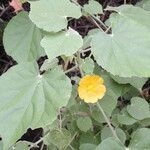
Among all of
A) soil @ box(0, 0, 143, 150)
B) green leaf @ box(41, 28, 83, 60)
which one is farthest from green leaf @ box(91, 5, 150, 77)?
soil @ box(0, 0, 143, 150)

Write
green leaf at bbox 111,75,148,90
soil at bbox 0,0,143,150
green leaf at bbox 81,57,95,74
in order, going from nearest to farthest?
green leaf at bbox 81,57,95,74, green leaf at bbox 111,75,148,90, soil at bbox 0,0,143,150

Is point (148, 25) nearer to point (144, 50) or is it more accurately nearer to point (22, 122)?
point (144, 50)

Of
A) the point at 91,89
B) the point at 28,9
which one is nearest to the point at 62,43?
the point at 91,89

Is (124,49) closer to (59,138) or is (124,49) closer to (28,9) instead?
(59,138)

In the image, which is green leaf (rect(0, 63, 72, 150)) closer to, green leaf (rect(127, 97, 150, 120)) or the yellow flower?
the yellow flower

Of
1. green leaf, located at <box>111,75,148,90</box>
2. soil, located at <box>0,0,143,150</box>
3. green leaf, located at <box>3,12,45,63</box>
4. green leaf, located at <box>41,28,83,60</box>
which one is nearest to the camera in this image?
green leaf, located at <box>41,28,83,60</box>

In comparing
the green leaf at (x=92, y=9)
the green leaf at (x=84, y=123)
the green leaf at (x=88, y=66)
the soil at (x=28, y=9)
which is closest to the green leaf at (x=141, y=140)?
the green leaf at (x=84, y=123)

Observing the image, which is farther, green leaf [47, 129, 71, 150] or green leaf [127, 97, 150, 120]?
green leaf [127, 97, 150, 120]
